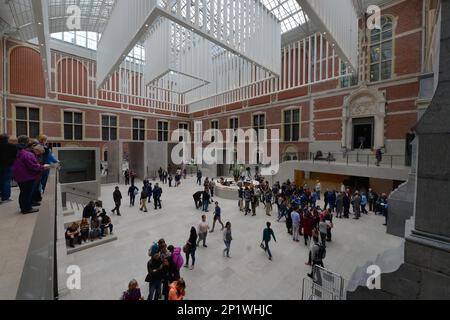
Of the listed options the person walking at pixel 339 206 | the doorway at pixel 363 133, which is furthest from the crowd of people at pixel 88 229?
the doorway at pixel 363 133

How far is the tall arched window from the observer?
14.1 meters

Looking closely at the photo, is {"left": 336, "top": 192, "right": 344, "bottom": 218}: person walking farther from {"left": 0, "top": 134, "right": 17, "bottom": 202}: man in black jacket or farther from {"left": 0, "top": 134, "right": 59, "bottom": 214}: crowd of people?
{"left": 0, "top": 134, "right": 17, "bottom": 202}: man in black jacket

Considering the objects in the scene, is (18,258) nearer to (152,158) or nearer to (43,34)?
(43,34)

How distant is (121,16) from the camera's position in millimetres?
7957

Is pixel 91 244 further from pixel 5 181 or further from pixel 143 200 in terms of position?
pixel 143 200

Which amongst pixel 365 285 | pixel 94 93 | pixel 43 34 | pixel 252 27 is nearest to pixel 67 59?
pixel 94 93

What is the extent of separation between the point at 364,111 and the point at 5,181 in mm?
18442

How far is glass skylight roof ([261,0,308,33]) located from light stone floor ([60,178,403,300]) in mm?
14658

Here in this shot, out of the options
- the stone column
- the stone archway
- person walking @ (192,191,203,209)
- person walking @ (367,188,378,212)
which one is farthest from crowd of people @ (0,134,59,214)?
the stone archway

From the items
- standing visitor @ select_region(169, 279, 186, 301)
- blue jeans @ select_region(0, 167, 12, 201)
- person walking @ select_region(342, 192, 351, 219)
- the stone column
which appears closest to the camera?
the stone column

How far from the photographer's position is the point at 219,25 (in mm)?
7098

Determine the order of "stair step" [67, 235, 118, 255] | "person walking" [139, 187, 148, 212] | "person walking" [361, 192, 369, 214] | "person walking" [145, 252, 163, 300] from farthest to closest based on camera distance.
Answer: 1. "person walking" [139, 187, 148, 212]
2. "person walking" [361, 192, 369, 214]
3. "stair step" [67, 235, 118, 255]
4. "person walking" [145, 252, 163, 300]

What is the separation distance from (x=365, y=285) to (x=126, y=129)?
2555cm

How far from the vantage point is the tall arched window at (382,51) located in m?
14.1
